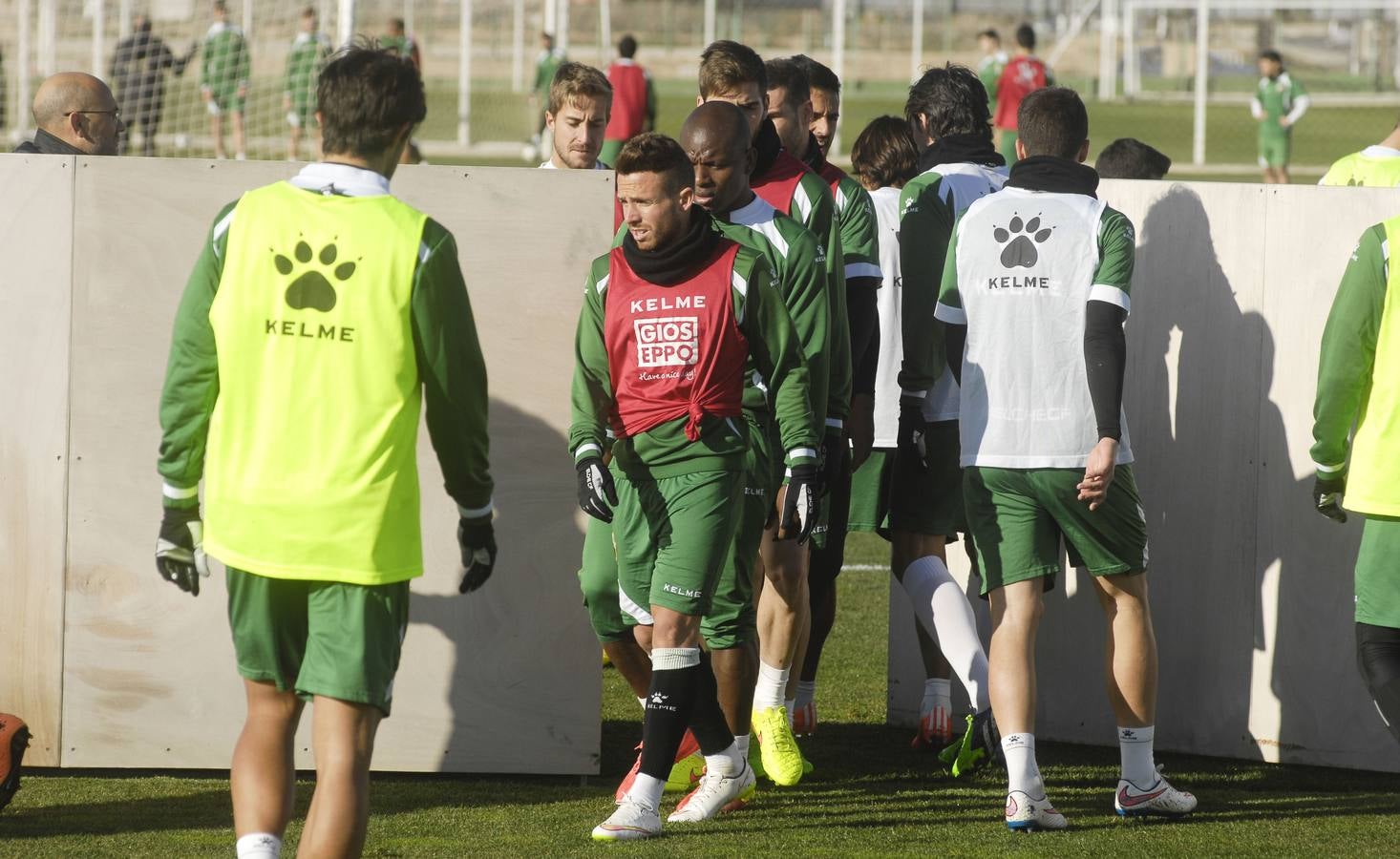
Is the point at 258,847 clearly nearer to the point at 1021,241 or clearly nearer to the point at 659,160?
the point at 659,160

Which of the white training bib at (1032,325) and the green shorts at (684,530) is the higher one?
the white training bib at (1032,325)

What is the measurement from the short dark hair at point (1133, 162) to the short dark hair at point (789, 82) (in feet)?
5.60

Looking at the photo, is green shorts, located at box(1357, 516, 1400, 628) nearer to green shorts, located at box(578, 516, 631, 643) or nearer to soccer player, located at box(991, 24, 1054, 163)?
green shorts, located at box(578, 516, 631, 643)

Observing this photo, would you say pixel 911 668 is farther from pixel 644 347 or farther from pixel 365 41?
pixel 365 41

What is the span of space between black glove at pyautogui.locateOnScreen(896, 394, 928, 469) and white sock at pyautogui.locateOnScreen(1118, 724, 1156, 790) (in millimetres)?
1192

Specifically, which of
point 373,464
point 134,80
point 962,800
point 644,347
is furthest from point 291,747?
point 134,80

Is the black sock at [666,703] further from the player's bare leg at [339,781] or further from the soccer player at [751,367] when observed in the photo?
the player's bare leg at [339,781]

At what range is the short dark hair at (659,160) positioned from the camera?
461 cm

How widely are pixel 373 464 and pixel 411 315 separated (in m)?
0.32

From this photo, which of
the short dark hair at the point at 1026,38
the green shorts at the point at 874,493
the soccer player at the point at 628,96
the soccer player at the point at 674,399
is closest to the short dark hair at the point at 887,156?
the green shorts at the point at 874,493

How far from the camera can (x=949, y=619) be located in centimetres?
564

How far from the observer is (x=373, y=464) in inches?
142

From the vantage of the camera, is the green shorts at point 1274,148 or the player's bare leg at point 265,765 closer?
the player's bare leg at point 265,765

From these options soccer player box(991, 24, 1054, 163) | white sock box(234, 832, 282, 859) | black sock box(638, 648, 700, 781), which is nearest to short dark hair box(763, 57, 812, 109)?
black sock box(638, 648, 700, 781)
